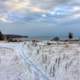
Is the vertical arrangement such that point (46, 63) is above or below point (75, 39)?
below

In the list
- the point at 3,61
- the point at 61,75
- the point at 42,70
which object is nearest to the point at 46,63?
the point at 42,70

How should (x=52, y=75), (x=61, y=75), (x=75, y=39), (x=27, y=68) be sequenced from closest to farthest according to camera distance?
(x=61, y=75)
(x=52, y=75)
(x=27, y=68)
(x=75, y=39)

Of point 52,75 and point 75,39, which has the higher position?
point 75,39

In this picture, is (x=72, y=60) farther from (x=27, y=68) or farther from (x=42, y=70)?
(x=27, y=68)

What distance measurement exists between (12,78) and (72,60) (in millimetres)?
2536

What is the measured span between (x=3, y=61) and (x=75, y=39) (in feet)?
14.9

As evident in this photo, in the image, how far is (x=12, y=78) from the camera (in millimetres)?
10211

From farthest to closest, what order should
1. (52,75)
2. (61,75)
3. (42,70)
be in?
(42,70) < (52,75) < (61,75)

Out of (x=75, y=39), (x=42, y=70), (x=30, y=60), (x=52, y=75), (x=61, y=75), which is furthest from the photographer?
(x=75, y=39)

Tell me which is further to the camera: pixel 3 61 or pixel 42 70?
pixel 3 61

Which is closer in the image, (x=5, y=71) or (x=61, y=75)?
(x=61, y=75)

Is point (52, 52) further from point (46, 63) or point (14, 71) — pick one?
point (14, 71)

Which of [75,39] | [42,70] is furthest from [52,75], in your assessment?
[75,39]

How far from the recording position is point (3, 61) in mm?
14172
